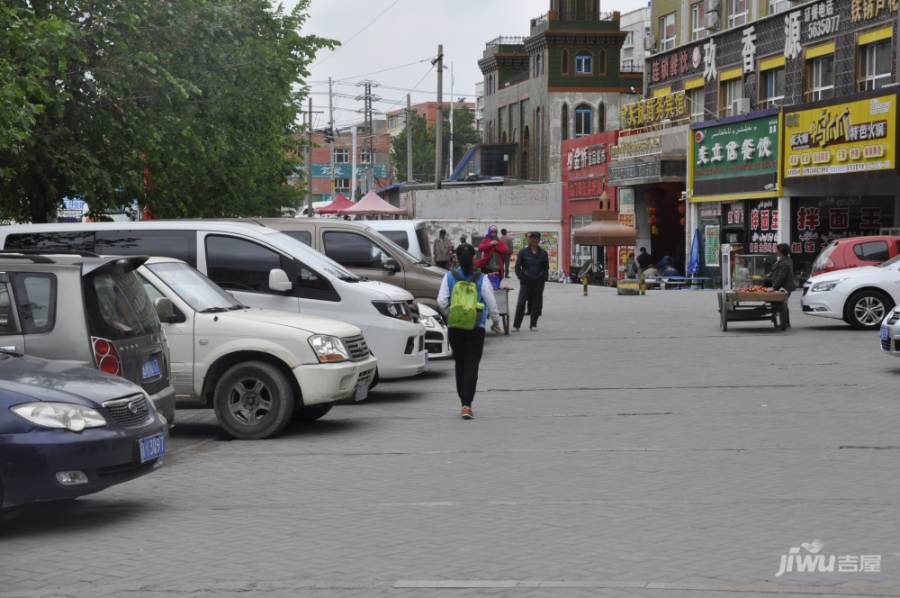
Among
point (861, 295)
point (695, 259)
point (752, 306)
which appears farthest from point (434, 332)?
point (695, 259)

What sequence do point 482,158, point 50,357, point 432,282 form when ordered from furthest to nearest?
1. point 482,158
2. point 432,282
3. point 50,357

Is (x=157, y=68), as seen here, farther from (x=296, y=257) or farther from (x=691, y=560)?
(x=691, y=560)

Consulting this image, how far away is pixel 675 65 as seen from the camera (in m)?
51.3

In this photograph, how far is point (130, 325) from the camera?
9977mm

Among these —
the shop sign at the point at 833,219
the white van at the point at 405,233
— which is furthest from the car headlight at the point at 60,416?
the shop sign at the point at 833,219

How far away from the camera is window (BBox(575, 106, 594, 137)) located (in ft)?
268

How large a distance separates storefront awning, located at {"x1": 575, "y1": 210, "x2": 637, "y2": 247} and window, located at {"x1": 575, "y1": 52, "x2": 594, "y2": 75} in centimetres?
3988

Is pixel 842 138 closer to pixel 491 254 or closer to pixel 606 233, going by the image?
pixel 606 233

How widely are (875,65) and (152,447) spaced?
1298 inches

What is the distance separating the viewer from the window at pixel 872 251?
26.8m

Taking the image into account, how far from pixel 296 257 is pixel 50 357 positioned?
17.7ft

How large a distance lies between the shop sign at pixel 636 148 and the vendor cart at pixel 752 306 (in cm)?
2550

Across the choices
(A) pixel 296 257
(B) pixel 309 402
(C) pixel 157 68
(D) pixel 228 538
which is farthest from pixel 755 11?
(D) pixel 228 538

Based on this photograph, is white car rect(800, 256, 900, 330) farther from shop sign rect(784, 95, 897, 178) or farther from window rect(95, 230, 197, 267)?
window rect(95, 230, 197, 267)
